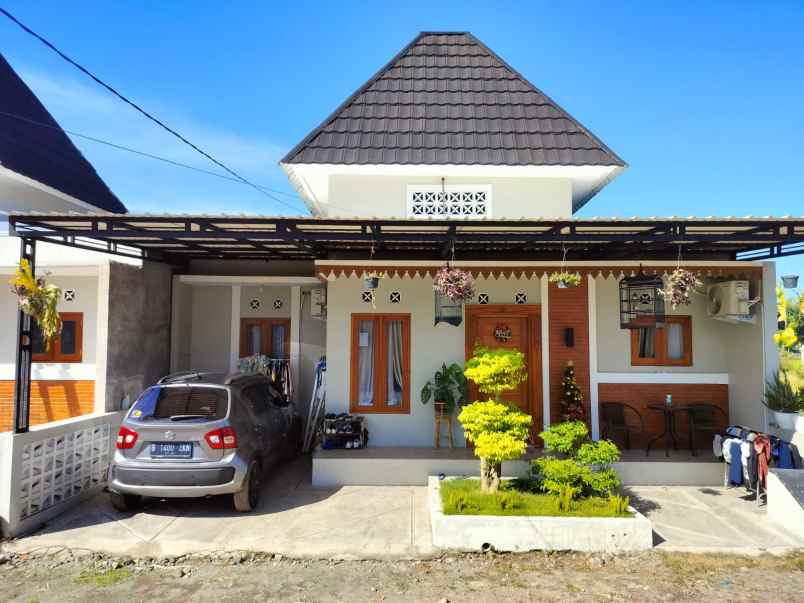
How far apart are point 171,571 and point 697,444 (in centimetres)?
828

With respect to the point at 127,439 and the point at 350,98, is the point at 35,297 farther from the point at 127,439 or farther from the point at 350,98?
the point at 350,98

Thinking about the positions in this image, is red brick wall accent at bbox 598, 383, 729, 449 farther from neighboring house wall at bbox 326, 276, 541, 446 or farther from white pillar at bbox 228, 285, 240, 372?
white pillar at bbox 228, 285, 240, 372

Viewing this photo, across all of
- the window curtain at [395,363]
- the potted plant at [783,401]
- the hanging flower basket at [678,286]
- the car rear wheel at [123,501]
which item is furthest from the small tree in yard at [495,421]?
the car rear wheel at [123,501]

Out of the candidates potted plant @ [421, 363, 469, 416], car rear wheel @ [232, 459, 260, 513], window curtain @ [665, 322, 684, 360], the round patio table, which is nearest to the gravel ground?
car rear wheel @ [232, 459, 260, 513]

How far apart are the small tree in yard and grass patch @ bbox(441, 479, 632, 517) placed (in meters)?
0.36

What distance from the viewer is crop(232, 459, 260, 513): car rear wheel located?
243 inches

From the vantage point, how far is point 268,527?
5852 mm

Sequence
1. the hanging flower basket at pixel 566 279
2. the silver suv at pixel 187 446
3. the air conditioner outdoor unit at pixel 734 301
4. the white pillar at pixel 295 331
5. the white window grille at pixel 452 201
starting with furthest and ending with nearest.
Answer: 1. the white pillar at pixel 295 331
2. the white window grille at pixel 452 201
3. the air conditioner outdoor unit at pixel 734 301
4. the hanging flower basket at pixel 566 279
5. the silver suv at pixel 187 446

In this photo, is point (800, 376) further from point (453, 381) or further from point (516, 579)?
point (516, 579)

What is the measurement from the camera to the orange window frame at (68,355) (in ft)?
29.0

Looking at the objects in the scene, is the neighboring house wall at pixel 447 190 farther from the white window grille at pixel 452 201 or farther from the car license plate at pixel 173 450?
the car license plate at pixel 173 450

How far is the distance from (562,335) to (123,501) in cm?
715

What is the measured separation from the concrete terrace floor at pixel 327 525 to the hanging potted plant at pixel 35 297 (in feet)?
8.42

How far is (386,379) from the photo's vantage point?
27.5ft
